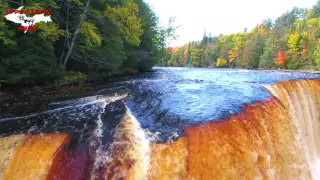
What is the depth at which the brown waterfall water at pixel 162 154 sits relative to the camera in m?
4.79

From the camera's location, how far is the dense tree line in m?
9.07

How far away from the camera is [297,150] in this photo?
712 centimetres

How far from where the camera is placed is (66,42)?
13.2 m

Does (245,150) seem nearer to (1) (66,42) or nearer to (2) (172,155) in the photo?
(2) (172,155)

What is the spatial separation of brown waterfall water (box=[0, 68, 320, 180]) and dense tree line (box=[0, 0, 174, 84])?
4.66 meters

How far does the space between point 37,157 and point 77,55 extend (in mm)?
9723

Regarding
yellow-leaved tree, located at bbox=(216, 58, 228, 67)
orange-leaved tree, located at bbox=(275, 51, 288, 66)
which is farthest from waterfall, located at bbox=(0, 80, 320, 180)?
yellow-leaved tree, located at bbox=(216, 58, 228, 67)

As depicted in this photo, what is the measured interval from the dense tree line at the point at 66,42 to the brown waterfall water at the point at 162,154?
15.3 feet

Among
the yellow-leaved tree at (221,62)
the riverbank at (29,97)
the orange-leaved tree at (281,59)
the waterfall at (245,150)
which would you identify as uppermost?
the orange-leaved tree at (281,59)

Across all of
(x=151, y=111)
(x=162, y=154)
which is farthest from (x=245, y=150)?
(x=151, y=111)

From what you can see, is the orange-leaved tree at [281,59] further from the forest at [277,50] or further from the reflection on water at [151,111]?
the reflection on water at [151,111]

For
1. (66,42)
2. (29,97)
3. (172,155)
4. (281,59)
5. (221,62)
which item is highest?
(66,42)

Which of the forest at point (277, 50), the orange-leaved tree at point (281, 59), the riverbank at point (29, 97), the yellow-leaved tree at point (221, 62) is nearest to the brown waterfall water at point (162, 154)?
the riverbank at point (29, 97)

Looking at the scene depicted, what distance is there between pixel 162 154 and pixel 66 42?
34.1 ft
